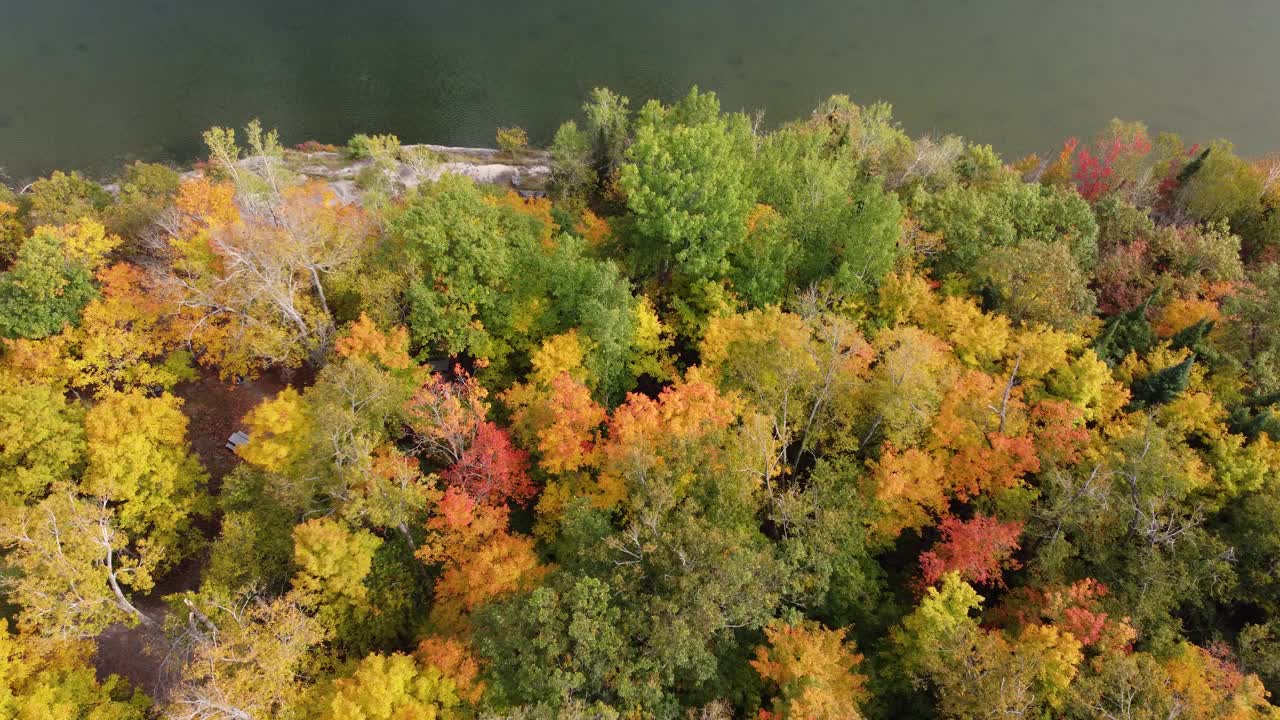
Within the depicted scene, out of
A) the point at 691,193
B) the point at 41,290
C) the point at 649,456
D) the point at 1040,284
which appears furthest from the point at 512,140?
the point at 1040,284

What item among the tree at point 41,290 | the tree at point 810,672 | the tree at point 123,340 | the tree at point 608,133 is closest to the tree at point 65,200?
the tree at point 41,290

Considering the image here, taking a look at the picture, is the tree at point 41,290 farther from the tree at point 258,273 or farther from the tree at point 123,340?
the tree at point 258,273

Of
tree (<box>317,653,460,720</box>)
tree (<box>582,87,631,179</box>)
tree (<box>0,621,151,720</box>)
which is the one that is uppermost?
tree (<box>582,87,631,179</box>)

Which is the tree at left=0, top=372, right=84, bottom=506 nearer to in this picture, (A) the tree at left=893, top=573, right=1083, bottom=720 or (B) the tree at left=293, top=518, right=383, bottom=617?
(B) the tree at left=293, top=518, right=383, bottom=617

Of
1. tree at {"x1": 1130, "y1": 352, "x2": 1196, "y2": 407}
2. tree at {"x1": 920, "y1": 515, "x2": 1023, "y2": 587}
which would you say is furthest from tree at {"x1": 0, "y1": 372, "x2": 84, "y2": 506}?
tree at {"x1": 1130, "y1": 352, "x2": 1196, "y2": 407}

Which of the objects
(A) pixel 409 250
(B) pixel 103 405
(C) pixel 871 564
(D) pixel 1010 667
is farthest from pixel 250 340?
(D) pixel 1010 667

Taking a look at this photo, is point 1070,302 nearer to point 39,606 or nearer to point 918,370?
point 918,370
